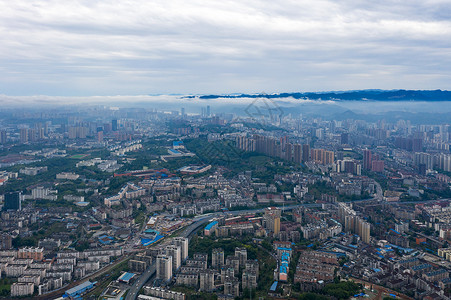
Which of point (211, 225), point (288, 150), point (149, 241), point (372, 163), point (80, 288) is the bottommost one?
point (80, 288)

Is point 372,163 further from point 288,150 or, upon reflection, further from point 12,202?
point 12,202

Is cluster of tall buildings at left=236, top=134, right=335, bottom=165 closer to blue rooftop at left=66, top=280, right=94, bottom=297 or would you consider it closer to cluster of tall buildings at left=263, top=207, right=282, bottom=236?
cluster of tall buildings at left=263, top=207, right=282, bottom=236

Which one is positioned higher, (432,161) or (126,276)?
(432,161)

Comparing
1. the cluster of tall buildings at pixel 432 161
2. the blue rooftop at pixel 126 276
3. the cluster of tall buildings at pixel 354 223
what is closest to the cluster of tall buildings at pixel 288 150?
the cluster of tall buildings at pixel 432 161

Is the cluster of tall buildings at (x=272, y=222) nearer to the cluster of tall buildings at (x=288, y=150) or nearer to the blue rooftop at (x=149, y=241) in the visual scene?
the blue rooftop at (x=149, y=241)

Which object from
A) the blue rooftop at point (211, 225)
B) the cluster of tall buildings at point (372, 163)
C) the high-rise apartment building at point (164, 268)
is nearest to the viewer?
the high-rise apartment building at point (164, 268)

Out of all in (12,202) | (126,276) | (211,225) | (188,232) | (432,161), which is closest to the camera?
(126,276)

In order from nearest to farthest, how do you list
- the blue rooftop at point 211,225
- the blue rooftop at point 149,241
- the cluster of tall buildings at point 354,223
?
the blue rooftop at point 149,241 → the cluster of tall buildings at point 354,223 → the blue rooftop at point 211,225

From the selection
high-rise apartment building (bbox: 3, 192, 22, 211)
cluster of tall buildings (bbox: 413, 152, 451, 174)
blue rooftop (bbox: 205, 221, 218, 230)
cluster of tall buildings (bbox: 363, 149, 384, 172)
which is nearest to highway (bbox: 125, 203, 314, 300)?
blue rooftop (bbox: 205, 221, 218, 230)

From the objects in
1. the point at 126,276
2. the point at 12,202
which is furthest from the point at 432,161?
the point at 12,202

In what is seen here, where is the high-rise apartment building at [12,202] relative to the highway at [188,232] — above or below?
above

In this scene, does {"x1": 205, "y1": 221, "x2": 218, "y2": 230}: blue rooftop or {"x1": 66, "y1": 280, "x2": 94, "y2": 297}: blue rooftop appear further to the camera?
{"x1": 205, "y1": 221, "x2": 218, "y2": 230}: blue rooftop

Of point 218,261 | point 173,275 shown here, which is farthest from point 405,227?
point 173,275
